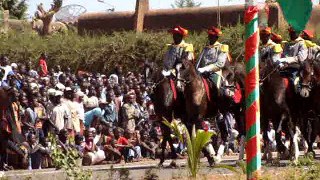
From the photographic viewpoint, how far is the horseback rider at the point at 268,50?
1983 cm

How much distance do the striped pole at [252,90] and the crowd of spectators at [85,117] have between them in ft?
25.8

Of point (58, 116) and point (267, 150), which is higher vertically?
point (58, 116)

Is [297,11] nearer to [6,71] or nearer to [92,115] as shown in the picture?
[92,115]

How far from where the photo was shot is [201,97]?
64.7ft

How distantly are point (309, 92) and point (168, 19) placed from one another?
18.6 m

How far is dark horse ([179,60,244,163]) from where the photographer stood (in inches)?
767

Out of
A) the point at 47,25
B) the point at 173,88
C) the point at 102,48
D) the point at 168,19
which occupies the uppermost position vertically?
the point at 47,25

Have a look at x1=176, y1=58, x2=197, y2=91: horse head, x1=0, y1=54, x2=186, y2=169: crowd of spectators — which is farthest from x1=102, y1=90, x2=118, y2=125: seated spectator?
x1=176, y1=58, x2=197, y2=91: horse head

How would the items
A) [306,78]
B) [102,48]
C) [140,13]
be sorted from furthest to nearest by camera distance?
[140,13] < [102,48] < [306,78]

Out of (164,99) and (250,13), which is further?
(164,99)

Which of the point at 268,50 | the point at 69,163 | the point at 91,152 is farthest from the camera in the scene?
the point at 91,152

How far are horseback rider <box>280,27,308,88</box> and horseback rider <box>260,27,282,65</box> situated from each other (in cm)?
16

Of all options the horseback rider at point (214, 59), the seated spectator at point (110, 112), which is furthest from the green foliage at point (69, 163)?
the seated spectator at point (110, 112)

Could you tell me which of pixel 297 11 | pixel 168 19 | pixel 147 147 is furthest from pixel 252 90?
pixel 168 19
